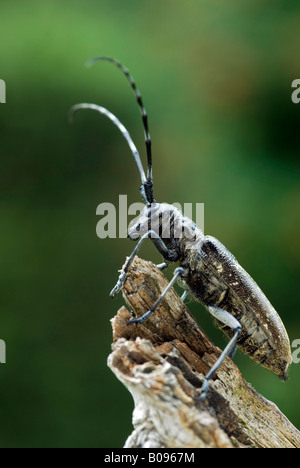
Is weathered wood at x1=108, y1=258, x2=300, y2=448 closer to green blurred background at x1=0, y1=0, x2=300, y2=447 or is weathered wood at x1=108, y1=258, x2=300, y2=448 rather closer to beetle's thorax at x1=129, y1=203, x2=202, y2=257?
beetle's thorax at x1=129, y1=203, x2=202, y2=257

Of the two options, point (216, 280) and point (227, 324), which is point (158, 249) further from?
point (227, 324)

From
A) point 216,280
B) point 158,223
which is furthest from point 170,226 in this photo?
point 216,280

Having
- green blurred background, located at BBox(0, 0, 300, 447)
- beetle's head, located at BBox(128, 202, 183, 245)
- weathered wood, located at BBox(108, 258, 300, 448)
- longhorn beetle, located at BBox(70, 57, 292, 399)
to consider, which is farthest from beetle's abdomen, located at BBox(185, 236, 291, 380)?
green blurred background, located at BBox(0, 0, 300, 447)

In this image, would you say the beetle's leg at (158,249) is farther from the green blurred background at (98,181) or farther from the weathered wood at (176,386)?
the green blurred background at (98,181)

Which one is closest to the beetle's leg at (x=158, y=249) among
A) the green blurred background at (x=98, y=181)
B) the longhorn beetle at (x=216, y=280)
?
the longhorn beetle at (x=216, y=280)

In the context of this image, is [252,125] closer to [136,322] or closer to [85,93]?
[85,93]
